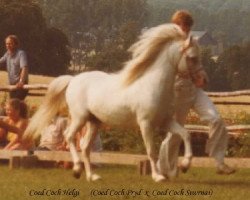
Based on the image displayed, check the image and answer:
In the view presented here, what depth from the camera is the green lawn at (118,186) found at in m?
9.56

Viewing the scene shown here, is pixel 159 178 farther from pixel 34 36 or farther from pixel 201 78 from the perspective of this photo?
pixel 34 36

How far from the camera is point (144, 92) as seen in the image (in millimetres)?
10883

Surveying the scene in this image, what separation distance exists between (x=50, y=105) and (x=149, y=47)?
2.05 m

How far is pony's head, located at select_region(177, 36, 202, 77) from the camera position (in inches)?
420

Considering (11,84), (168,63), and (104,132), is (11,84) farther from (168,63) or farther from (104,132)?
(168,63)

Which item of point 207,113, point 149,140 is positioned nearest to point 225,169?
point 207,113

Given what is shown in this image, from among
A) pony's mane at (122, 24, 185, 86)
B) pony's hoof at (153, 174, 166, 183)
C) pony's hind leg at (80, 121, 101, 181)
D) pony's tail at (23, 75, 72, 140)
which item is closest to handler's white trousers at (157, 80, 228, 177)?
pony's mane at (122, 24, 185, 86)

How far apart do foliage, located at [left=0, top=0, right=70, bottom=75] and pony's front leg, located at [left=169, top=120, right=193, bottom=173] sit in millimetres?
69437

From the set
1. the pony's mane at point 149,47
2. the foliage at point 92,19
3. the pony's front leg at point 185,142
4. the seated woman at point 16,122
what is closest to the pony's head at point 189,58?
the pony's mane at point 149,47

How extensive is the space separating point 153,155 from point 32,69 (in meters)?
70.3

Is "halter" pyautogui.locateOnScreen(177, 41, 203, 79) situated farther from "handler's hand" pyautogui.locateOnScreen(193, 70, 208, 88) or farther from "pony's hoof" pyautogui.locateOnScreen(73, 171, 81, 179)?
"pony's hoof" pyautogui.locateOnScreen(73, 171, 81, 179)

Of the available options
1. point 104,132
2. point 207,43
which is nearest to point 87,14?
point 207,43

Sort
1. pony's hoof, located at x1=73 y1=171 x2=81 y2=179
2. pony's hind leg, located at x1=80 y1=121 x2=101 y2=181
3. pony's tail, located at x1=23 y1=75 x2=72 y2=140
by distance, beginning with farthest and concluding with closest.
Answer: pony's tail, located at x1=23 y1=75 x2=72 y2=140, pony's hind leg, located at x1=80 y1=121 x2=101 y2=181, pony's hoof, located at x1=73 y1=171 x2=81 y2=179

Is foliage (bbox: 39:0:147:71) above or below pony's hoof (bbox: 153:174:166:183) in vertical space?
below
